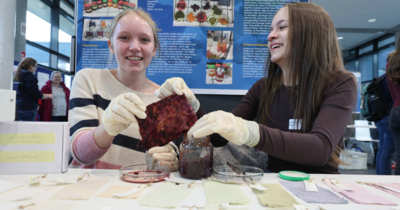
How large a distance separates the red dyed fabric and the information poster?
1196mm

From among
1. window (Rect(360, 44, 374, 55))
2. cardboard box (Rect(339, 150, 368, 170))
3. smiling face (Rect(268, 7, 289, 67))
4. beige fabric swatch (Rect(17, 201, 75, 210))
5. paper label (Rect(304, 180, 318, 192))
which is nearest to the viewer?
beige fabric swatch (Rect(17, 201, 75, 210))

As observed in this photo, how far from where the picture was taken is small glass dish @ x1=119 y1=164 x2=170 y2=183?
936mm

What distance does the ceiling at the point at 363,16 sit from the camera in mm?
5160

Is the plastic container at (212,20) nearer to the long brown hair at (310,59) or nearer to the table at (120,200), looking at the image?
the long brown hair at (310,59)

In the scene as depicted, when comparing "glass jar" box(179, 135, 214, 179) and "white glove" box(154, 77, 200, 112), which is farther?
"white glove" box(154, 77, 200, 112)

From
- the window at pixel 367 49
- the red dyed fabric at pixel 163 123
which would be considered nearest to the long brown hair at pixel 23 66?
the red dyed fabric at pixel 163 123

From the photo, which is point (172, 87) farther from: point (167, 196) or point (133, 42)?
point (167, 196)

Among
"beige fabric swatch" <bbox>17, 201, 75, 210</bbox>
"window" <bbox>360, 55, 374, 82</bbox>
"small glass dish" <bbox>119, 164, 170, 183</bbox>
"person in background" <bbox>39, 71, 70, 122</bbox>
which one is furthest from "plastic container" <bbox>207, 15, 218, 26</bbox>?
"window" <bbox>360, 55, 374, 82</bbox>

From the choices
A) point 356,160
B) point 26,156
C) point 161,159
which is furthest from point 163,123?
point 356,160

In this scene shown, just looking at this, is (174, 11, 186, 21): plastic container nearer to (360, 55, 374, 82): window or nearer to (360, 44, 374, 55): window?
(360, 44, 374, 55): window

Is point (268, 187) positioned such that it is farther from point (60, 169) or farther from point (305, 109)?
point (60, 169)

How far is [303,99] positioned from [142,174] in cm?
96

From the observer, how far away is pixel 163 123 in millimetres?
1077

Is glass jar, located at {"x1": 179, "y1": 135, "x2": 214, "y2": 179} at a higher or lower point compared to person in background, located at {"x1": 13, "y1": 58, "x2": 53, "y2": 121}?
lower
